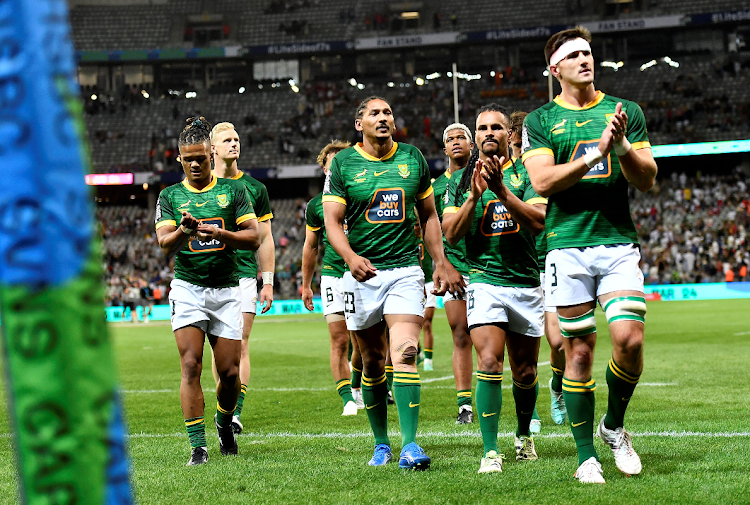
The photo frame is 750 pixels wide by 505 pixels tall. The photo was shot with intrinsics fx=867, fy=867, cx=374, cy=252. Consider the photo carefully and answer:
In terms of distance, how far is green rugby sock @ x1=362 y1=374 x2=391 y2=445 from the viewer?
5.92 m

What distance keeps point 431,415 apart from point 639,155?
4.12 metres

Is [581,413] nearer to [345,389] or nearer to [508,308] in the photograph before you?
[508,308]

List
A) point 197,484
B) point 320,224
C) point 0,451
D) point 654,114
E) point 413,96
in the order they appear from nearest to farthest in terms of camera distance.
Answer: point 197,484
point 0,451
point 320,224
point 654,114
point 413,96

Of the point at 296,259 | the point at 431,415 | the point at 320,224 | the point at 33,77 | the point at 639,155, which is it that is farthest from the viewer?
the point at 296,259

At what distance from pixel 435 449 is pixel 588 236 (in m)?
2.17

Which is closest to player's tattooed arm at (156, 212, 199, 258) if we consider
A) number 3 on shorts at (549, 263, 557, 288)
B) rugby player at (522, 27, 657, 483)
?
rugby player at (522, 27, 657, 483)

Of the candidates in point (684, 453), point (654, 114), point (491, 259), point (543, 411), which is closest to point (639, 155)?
point (491, 259)

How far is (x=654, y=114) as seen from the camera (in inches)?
1785

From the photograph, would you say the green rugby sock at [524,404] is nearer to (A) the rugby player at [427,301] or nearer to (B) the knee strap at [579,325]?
(B) the knee strap at [579,325]

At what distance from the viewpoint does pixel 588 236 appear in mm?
5059

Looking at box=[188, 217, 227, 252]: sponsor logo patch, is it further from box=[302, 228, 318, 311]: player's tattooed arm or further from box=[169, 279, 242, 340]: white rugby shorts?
box=[302, 228, 318, 311]: player's tattooed arm

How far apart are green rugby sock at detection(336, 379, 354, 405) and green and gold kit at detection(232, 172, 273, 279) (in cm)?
143

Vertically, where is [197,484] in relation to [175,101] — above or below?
below

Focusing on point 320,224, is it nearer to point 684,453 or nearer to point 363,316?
point 363,316
